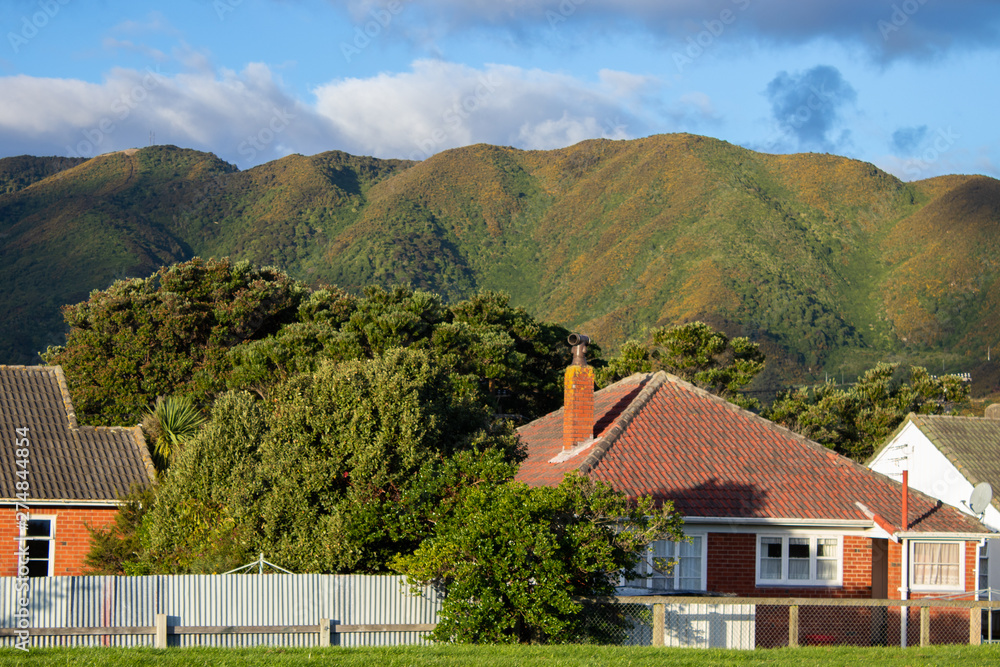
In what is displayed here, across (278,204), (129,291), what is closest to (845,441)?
(129,291)

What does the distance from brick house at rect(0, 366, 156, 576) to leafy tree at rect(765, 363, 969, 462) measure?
26.8 m

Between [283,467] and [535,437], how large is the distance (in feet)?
33.7

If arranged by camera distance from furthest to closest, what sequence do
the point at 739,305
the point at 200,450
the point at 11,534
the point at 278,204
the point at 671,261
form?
the point at 278,204, the point at 671,261, the point at 739,305, the point at 11,534, the point at 200,450

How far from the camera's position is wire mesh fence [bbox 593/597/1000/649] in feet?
44.7

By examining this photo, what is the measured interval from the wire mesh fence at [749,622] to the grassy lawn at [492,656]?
0.60 m

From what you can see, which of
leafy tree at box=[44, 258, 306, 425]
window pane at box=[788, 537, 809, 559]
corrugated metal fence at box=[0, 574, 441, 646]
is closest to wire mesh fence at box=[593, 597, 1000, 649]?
window pane at box=[788, 537, 809, 559]

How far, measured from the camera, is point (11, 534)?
802 inches

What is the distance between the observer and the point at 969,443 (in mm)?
26219

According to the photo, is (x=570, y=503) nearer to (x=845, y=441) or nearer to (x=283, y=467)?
(x=283, y=467)

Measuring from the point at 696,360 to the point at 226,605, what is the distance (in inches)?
1273

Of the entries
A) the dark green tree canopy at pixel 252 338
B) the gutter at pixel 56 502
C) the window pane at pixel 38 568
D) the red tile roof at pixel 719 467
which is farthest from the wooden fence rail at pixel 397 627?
the dark green tree canopy at pixel 252 338

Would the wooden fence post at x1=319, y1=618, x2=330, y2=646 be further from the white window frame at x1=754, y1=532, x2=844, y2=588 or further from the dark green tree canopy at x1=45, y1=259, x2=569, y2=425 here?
the dark green tree canopy at x1=45, y1=259, x2=569, y2=425

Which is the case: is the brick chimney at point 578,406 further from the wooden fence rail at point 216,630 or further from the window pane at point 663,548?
the wooden fence rail at point 216,630

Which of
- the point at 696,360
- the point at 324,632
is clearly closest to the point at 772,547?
the point at 324,632
